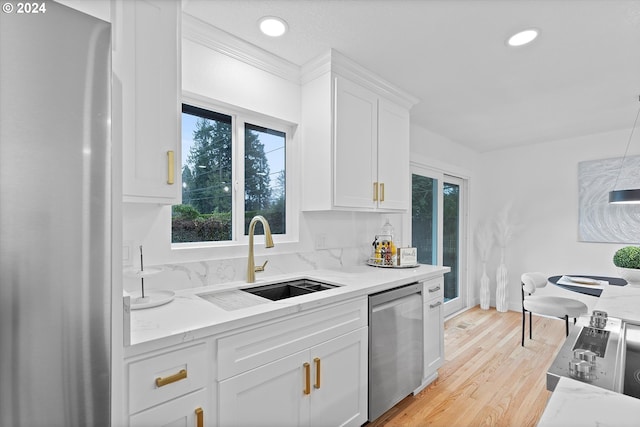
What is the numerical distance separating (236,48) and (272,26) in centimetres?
32

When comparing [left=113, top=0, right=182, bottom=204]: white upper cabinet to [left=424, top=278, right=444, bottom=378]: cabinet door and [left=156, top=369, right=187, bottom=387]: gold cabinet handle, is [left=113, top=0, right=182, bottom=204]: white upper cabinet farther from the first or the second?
[left=424, top=278, right=444, bottom=378]: cabinet door

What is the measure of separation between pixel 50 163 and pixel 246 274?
1.38 m

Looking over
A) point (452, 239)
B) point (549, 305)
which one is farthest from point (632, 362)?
point (452, 239)

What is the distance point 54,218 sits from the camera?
0.71 meters

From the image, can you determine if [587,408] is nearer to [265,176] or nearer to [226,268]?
[226,268]

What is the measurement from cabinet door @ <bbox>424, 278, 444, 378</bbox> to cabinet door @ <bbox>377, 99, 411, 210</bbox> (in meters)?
0.72

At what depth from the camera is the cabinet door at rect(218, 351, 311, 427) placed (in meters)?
1.27

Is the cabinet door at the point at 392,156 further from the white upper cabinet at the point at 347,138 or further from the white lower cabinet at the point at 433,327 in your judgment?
the white lower cabinet at the point at 433,327

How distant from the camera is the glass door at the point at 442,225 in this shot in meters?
3.69

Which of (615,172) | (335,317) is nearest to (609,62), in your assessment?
(615,172)

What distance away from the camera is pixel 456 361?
9.40 feet

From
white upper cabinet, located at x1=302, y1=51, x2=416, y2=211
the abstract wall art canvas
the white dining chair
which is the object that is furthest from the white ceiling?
the white dining chair

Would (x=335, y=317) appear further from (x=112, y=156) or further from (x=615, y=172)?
(x=615, y=172)

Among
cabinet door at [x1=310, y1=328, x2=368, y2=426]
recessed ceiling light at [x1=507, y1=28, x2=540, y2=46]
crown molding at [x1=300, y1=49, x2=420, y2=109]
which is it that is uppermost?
recessed ceiling light at [x1=507, y1=28, x2=540, y2=46]
